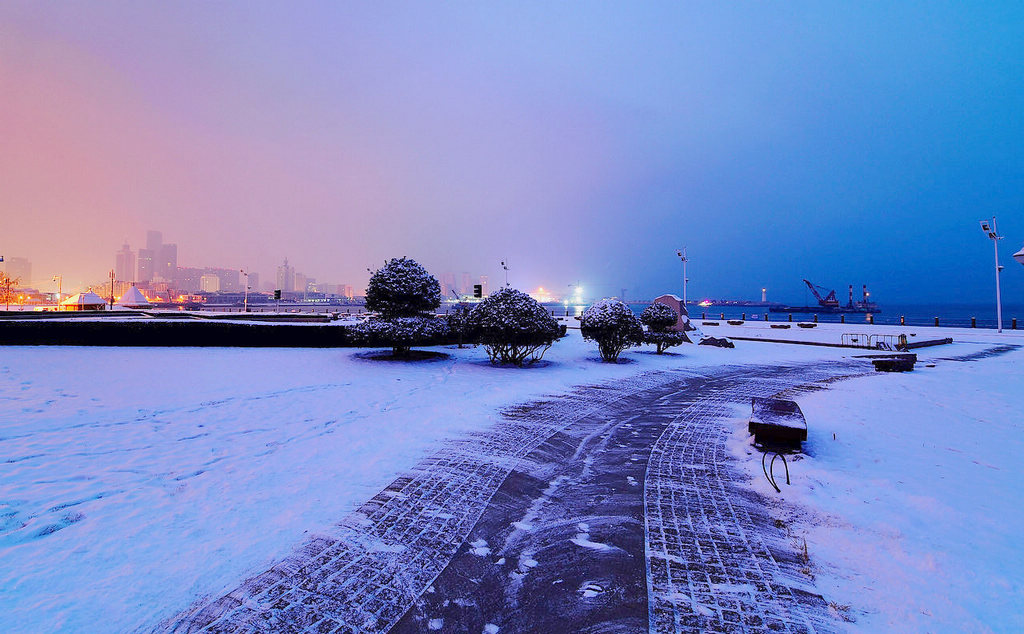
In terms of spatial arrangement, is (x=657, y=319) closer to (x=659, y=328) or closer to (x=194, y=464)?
(x=659, y=328)

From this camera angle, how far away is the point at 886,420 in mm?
7305

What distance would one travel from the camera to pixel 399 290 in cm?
1507

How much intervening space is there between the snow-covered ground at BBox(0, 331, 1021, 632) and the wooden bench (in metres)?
0.40

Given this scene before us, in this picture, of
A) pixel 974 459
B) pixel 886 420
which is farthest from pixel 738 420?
pixel 974 459

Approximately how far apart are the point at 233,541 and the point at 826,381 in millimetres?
13947

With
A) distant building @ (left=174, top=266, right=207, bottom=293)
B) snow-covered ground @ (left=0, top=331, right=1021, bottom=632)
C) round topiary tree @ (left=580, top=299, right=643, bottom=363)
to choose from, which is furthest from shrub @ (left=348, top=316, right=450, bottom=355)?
distant building @ (left=174, top=266, right=207, bottom=293)

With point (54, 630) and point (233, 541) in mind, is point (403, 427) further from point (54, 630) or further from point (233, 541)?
point (54, 630)

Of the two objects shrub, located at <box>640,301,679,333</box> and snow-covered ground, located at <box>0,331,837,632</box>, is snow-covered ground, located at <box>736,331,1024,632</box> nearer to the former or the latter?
snow-covered ground, located at <box>0,331,837,632</box>

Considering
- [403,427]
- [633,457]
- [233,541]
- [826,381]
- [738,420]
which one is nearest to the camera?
[233,541]

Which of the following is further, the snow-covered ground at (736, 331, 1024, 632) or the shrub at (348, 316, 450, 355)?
the shrub at (348, 316, 450, 355)

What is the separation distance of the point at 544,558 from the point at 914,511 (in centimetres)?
371

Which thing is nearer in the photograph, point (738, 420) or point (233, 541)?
point (233, 541)

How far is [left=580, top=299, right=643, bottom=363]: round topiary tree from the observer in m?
15.2


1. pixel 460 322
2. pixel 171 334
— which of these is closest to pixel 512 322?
pixel 460 322
